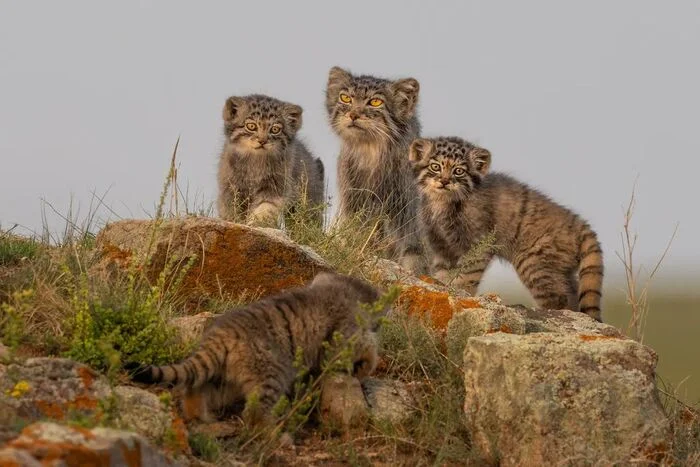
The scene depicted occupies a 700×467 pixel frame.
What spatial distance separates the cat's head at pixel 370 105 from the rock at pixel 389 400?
6.25 meters

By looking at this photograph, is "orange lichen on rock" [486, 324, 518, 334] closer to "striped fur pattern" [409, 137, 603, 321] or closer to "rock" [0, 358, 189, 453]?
"rock" [0, 358, 189, 453]

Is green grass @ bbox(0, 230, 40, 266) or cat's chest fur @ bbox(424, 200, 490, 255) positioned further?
cat's chest fur @ bbox(424, 200, 490, 255)

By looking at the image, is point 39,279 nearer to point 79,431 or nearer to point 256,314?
point 256,314

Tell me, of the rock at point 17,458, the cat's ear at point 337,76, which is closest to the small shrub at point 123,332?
the rock at point 17,458

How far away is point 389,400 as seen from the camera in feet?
21.2

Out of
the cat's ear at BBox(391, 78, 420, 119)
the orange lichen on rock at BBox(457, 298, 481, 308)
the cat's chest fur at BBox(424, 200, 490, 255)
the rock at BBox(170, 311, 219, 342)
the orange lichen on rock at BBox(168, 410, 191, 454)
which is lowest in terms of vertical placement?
the orange lichen on rock at BBox(168, 410, 191, 454)

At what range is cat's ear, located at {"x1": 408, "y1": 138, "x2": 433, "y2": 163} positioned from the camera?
12188 millimetres

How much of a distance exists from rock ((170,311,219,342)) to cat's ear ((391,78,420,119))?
633 centimetres

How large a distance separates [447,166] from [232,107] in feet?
9.77

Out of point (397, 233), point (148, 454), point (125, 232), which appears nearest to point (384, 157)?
point (397, 233)

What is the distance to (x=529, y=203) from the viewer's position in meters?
12.5

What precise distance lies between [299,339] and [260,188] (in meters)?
6.24

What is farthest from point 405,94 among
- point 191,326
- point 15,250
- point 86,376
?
point 86,376

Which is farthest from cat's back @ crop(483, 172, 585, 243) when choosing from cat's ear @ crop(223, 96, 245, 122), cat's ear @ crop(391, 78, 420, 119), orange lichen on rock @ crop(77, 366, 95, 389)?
orange lichen on rock @ crop(77, 366, 95, 389)
